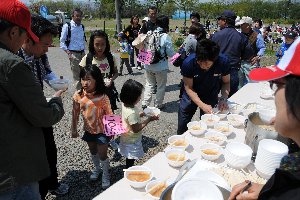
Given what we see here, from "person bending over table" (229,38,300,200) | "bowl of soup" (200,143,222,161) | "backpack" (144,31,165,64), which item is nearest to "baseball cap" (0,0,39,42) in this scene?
"person bending over table" (229,38,300,200)

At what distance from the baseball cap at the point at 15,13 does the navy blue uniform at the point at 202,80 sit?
5.97 ft

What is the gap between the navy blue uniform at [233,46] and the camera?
14.4ft

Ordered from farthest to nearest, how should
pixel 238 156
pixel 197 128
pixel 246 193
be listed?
pixel 197 128 < pixel 238 156 < pixel 246 193

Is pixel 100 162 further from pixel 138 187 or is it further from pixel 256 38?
pixel 256 38

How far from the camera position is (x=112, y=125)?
8.52 feet

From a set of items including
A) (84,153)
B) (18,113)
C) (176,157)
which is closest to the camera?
(18,113)

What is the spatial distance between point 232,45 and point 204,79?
176cm

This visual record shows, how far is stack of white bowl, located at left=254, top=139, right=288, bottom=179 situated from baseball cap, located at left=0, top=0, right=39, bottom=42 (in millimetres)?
1636

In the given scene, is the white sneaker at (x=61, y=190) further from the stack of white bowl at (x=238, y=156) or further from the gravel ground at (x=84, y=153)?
the stack of white bowl at (x=238, y=156)

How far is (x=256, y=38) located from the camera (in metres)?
5.49

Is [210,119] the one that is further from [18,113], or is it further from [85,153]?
[85,153]

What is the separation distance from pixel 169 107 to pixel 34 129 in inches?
160

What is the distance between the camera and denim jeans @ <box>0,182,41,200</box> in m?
1.55

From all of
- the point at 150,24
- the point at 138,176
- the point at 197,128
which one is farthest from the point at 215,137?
the point at 150,24
